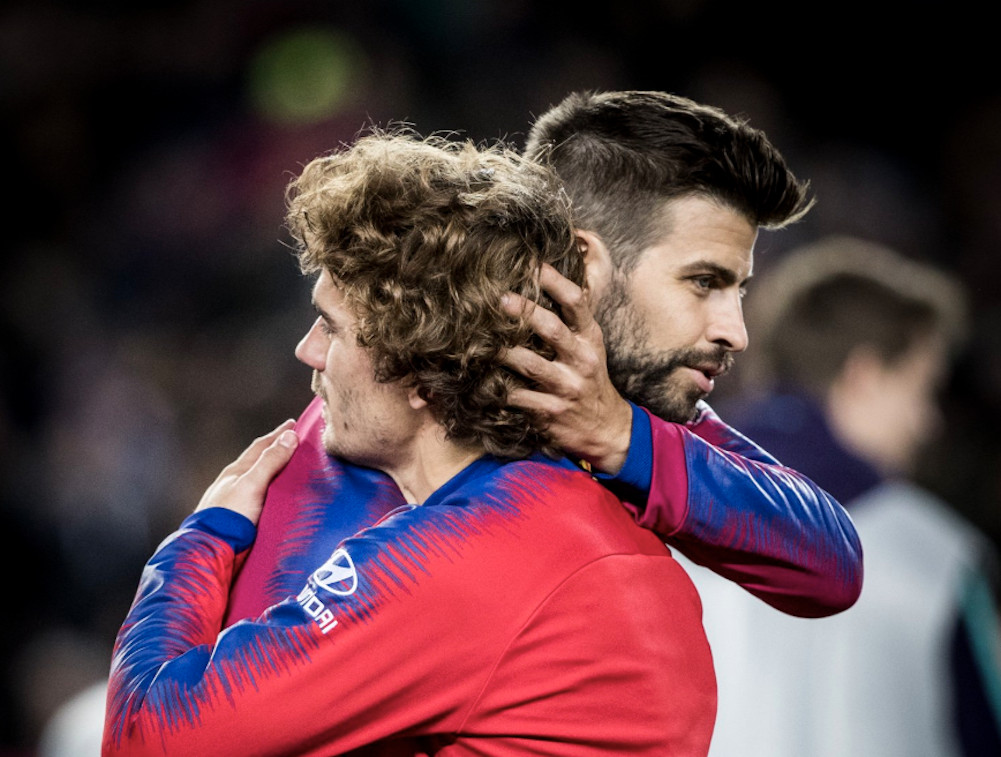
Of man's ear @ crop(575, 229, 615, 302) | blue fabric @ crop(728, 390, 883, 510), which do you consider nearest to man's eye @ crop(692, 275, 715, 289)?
man's ear @ crop(575, 229, 615, 302)

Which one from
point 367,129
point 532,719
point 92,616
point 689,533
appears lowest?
point 92,616

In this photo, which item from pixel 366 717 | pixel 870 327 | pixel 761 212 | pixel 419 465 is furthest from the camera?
pixel 870 327

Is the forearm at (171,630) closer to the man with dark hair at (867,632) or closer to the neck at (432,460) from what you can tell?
the neck at (432,460)

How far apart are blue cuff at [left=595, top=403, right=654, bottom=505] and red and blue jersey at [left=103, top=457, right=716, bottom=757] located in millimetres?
43

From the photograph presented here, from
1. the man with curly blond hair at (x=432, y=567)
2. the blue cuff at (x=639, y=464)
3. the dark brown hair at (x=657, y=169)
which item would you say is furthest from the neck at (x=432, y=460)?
the dark brown hair at (x=657, y=169)

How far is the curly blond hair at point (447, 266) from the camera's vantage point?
5.20 ft

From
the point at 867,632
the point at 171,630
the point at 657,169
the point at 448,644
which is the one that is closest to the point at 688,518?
the point at 448,644

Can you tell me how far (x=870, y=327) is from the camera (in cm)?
346

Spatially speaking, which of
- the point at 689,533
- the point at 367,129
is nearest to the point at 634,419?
the point at 689,533

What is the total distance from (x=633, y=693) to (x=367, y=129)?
5042 millimetres

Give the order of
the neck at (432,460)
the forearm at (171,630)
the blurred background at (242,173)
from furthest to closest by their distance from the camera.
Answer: the blurred background at (242,173) < the neck at (432,460) < the forearm at (171,630)

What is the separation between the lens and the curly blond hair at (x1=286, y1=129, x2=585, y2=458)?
1586 millimetres

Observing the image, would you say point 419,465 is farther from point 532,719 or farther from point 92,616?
point 92,616

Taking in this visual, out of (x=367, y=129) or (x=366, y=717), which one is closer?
(x=366, y=717)
